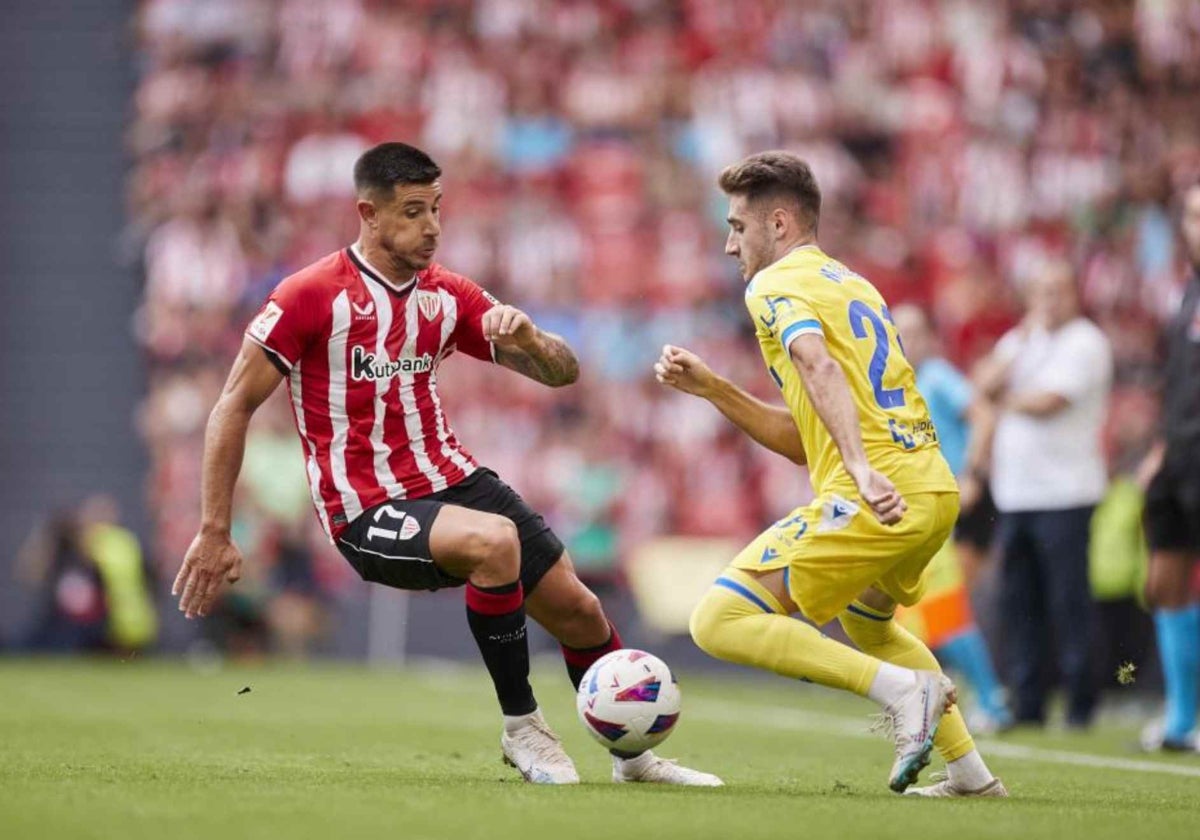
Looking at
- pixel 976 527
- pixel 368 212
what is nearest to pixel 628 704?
pixel 368 212

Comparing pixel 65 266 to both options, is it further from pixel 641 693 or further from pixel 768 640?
pixel 768 640

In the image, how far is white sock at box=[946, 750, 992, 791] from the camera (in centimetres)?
625

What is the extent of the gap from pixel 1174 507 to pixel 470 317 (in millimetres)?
3851

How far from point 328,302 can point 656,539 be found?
11228 mm

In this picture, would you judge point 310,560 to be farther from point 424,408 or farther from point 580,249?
point 424,408

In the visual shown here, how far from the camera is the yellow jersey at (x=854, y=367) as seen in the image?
19.9 feet

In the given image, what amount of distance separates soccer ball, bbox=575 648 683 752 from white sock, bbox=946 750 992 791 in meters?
0.91

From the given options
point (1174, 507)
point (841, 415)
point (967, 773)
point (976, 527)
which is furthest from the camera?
point (976, 527)

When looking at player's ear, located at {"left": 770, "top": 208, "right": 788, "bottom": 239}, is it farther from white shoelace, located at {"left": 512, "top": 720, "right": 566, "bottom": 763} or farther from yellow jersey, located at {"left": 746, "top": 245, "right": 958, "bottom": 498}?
white shoelace, located at {"left": 512, "top": 720, "right": 566, "bottom": 763}

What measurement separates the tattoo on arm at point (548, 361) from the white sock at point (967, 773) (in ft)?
5.83

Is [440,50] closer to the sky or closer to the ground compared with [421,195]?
closer to the sky

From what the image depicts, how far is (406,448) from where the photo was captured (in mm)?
6688

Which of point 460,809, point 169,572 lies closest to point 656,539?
point 169,572

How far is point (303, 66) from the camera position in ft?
68.8
